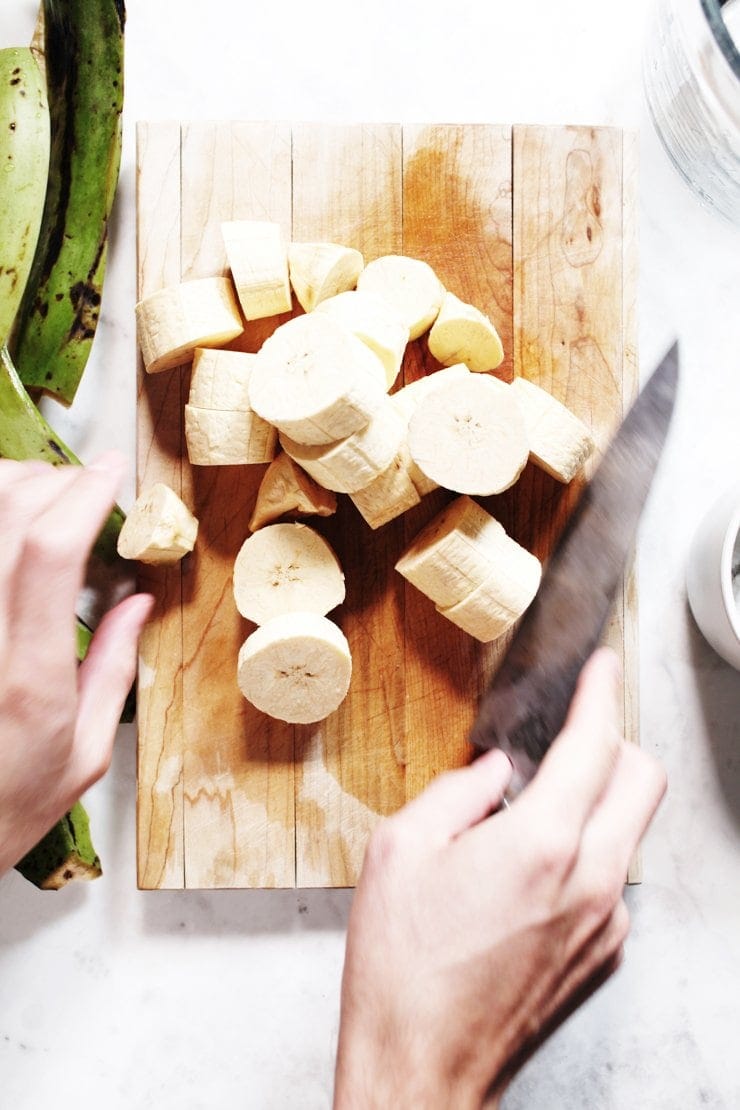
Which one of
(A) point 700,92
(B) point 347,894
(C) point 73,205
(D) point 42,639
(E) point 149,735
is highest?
(A) point 700,92

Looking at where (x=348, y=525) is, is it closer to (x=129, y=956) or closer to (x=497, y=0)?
(x=129, y=956)

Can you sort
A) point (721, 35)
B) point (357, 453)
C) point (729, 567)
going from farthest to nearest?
point (729, 567), point (357, 453), point (721, 35)

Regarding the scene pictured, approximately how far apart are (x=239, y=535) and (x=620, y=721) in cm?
64

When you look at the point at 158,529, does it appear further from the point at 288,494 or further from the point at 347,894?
the point at 347,894

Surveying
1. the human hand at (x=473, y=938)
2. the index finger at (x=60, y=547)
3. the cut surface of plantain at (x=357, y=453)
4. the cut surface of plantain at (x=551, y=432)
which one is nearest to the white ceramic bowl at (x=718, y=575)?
the cut surface of plantain at (x=551, y=432)

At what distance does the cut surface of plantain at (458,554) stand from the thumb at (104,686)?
1.30ft

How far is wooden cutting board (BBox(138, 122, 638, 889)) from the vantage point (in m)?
1.51

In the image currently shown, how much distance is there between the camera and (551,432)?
144 centimetres

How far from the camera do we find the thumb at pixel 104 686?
1.27 meters

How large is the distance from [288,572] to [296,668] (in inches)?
5.5

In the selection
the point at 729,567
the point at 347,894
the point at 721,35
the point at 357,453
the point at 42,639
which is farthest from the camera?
the point at 347,894

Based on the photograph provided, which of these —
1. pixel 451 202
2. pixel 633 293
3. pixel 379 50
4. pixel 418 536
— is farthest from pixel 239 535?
pixel 379 50

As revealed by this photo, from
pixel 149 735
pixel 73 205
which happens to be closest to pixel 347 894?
pixel 149 735

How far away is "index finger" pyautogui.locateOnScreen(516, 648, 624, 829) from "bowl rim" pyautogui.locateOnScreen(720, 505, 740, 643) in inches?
8.5
